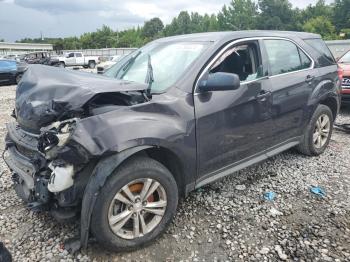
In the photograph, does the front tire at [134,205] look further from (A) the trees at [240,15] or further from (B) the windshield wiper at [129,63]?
(A) the trees at [240,15]

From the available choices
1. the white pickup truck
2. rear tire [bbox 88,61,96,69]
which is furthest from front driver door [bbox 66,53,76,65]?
rear tire [bbox 88,61,96,69]

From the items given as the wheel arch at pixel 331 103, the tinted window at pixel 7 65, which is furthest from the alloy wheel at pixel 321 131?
the tinted window at pixel 7 65

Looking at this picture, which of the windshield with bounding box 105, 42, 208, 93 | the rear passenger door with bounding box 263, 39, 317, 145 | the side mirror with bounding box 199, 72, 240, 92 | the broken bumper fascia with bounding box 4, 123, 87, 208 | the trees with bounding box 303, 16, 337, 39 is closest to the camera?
the broken bumper fascia with bounding box 4, 123, 87, 208

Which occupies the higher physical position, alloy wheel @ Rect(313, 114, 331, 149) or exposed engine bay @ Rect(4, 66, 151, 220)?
exposed engine bay @ Rect(4, 66, 151, 220)

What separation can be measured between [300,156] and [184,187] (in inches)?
99.4

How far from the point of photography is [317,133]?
4.81m

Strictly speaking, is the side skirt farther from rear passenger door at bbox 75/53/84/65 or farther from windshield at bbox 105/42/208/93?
rear passenger door at bbox 75/53/84/65

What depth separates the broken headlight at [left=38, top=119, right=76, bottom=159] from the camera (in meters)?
2.46

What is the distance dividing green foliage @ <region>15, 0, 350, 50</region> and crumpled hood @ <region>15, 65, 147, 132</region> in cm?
5202

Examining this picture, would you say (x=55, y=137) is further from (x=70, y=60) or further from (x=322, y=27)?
(x=322, y=27)

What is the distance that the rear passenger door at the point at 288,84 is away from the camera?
12.7 ft

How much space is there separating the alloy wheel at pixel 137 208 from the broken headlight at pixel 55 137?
23.8 inches

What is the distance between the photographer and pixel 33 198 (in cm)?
276

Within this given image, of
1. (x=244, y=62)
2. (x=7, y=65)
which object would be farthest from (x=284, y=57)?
(x=7, y=65)
